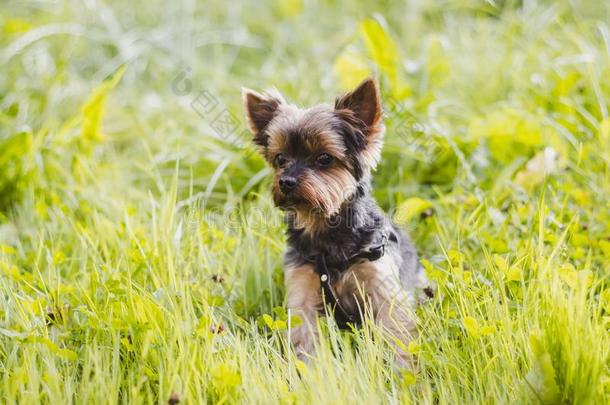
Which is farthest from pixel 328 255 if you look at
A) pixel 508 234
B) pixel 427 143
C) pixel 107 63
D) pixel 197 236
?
pixel 107 63

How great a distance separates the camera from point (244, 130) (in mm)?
5832

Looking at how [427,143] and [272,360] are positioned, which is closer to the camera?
[272,360]

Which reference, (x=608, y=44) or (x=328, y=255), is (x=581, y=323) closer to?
(x=328, y=255)

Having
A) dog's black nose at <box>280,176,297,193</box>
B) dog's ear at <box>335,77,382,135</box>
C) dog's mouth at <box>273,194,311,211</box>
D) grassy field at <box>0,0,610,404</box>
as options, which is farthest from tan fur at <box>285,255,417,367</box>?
dog's ear at <box>335,77,382,135</box>

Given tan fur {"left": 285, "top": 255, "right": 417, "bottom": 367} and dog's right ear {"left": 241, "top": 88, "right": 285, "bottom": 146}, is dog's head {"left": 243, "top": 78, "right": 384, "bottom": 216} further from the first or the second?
tan fur {"left": 285, "top": 255, "right": 417, "bottom": 367}

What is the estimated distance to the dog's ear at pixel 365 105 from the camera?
375cm

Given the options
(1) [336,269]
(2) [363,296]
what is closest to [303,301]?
(1) [336,269]

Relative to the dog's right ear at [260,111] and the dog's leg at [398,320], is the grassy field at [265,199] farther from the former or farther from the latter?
the dog's right ear at [260,111]

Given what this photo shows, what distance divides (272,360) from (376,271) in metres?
0.79

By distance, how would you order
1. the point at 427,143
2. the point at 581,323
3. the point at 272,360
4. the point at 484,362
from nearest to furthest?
the point at 581,323, the point at 484,362, the point at 272,360, the point at 427,143

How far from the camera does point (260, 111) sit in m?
4.19

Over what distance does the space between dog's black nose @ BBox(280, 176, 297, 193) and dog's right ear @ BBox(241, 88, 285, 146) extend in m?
0.49

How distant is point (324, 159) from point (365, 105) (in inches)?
15.9

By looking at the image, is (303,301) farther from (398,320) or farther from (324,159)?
(324,159)
